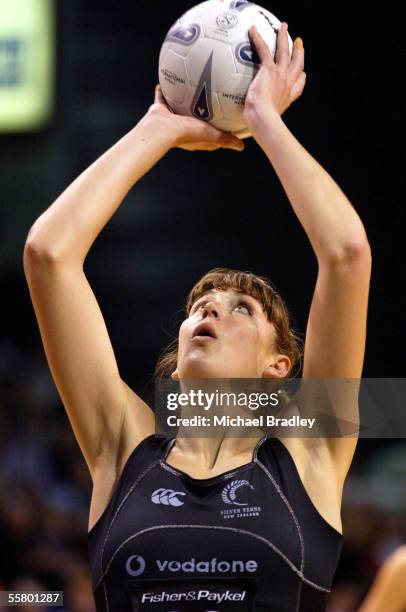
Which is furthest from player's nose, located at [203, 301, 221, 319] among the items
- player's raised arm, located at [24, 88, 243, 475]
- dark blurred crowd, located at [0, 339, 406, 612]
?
dark blurred crowd, located at [0, 339, 406, 612]

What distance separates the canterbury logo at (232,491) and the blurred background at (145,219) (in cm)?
217

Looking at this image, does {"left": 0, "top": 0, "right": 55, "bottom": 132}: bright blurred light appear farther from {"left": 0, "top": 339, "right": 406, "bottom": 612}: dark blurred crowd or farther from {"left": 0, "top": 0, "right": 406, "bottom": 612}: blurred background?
{"left": 0, "top": 339, "right": 406, "bottom": 612}: dark blurred crowd

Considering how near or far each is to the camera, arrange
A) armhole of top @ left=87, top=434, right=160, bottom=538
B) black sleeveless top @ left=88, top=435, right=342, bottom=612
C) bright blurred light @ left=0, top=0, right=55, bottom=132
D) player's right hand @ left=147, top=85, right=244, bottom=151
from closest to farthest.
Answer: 1. black sleeveless top @ left=88, top=435, right=342, bottom=612
2. armhole of top @ left=87, top=434, right=160, bottom=538
3. player's right hand @ left=147, top=85, right=244, bottom=151
4. bright blurred light @ left=0, top=0, right=55, bottom=132

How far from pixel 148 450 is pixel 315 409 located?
1.27 ft

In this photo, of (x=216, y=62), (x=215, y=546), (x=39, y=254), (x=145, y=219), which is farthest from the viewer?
(x=145, y=219)

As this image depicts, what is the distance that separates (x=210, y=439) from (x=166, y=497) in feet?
0.75

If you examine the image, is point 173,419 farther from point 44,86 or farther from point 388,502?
point 44,86

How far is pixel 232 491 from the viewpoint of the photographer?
2.17 metres

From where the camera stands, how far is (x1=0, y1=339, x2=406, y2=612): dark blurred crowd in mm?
4414

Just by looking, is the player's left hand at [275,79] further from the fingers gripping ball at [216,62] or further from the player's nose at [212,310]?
the player's nose at [212,310]

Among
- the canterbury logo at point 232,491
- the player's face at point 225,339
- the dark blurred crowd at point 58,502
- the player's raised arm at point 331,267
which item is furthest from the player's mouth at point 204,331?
the dark blurred crowd at point 58,502

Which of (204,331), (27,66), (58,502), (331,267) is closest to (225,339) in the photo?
(204,331)

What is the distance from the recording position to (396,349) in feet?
18.6

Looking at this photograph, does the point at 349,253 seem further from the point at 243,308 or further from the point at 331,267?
the point at 243,308
